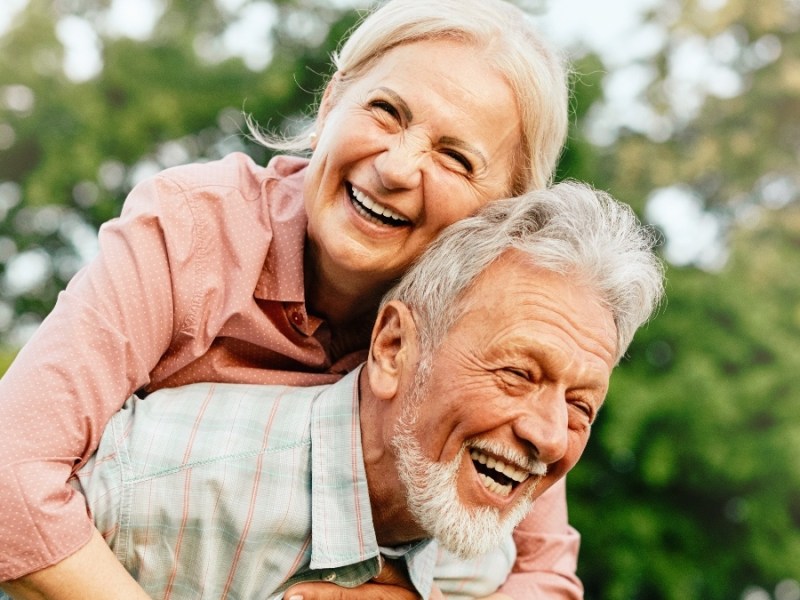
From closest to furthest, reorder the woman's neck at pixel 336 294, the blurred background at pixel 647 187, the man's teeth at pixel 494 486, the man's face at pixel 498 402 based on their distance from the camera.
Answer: the man's face at pixel 498 402 → the man's teeth at pixel 494 486 → the woman's neck at pixel 336 294 → the blurred background at pixel 647 187

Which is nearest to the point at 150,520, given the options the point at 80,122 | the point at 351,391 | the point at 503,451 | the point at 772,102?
the point at 351,391

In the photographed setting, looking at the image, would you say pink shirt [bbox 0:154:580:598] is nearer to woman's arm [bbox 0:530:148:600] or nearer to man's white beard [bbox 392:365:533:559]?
woman's arm [bbox 0:530:148:600]

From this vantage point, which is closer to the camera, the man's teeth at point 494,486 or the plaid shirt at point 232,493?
the plaid shirt at point 232,493

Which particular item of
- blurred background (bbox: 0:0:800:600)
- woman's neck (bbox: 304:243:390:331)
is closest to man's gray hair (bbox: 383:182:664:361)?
woman's neck (bbox: 304:243:390:331)

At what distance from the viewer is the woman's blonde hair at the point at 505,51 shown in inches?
108

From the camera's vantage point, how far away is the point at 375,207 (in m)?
2.70

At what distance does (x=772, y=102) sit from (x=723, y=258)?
3.10 m

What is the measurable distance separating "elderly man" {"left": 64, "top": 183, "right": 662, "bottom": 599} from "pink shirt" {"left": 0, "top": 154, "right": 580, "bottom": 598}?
0.15 m

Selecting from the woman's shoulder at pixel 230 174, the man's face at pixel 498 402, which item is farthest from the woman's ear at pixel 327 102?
the man's face at pixel 498 402

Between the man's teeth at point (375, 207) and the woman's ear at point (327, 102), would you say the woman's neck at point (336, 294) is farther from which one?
the woman's ear at point (327, 102)

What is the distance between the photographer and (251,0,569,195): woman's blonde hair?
275 cm

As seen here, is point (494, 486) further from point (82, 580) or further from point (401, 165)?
point (82, 580)

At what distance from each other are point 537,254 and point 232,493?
1074 millimetres

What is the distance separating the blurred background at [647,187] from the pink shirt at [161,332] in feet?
14.1
